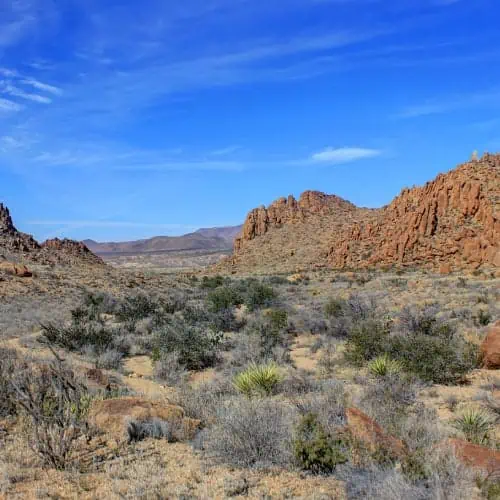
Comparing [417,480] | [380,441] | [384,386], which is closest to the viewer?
[417,480]

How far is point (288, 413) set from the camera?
6926mm

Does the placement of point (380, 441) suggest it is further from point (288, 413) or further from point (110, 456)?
point (110, 456)

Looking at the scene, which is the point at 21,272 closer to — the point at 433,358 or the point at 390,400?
the point at 433,358

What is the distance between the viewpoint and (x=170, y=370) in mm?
11508

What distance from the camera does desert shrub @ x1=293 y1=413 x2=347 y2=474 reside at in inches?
Answer: 204

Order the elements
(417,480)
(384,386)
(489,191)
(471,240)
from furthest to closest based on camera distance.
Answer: (489,191), (471,240), (384,386), (417,480)

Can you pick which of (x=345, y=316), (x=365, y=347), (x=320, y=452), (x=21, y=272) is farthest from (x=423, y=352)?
(x=21, y=272)

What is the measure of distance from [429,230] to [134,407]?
49.9m

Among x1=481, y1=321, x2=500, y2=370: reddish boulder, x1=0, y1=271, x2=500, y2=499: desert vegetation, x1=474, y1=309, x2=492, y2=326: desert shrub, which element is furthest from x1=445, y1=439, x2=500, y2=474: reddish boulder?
x1=474, y1=309, x2=492, y2=326: desert shrub

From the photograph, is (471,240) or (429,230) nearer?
(471,240)

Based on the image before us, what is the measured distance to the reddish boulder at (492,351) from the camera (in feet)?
35.7

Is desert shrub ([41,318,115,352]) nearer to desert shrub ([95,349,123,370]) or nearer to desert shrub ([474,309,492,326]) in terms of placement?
desert shrub ([95,349,123,370])

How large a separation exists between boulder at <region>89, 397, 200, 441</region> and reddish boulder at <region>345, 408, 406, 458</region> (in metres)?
2.10

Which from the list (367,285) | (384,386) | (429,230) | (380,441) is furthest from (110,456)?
(429,230)
